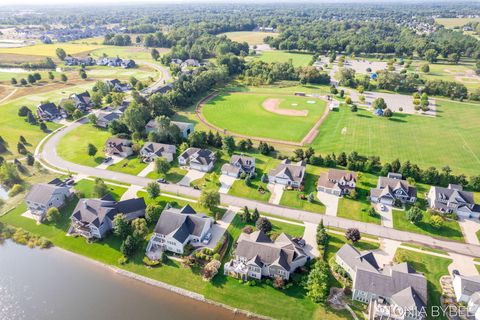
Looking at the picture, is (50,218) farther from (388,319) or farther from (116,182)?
(388,319)

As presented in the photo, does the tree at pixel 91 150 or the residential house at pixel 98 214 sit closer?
the residential house at pixel 98 214

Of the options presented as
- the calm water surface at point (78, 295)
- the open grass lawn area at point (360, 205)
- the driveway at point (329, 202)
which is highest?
the open grass lawn area at point (360, 205)

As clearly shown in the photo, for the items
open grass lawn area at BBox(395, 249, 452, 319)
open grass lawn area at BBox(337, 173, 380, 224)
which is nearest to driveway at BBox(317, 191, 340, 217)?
open grass lawn area at BBox(337, 173, 380, 224)

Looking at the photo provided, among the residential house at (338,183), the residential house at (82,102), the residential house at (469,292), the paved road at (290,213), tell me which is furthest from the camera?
the residential house at (82,102)

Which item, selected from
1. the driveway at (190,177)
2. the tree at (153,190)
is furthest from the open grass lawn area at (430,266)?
the tree at (153,190)

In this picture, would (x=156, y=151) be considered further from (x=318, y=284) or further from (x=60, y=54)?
(x=60, y=54)

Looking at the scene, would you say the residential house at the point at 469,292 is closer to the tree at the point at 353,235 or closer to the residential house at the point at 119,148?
the tree at the point at 353,235

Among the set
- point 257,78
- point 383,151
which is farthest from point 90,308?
point 257,78
